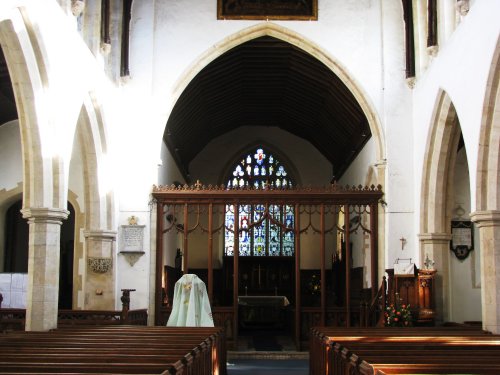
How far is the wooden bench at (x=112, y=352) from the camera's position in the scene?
4.50 meters

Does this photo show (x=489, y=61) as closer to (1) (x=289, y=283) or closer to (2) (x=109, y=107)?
(2) (x=109, y=107)

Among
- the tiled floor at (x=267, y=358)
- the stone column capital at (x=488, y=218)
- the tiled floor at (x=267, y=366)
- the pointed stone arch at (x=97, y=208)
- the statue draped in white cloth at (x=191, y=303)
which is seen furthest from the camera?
the pointed stone arch at (x=97, y=208)

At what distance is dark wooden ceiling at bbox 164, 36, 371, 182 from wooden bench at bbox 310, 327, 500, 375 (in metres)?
7.38

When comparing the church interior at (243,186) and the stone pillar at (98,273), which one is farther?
the stone pillar at (98,273)

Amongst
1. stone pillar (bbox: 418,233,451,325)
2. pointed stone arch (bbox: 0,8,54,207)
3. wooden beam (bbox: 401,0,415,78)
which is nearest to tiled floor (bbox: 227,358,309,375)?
stone pillar (bbox: 418,233,451,325)

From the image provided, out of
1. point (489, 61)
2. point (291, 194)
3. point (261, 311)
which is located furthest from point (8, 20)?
point (261, 311)

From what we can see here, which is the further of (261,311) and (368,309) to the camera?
(261,311)

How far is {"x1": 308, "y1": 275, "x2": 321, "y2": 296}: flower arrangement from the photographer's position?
61.1 feet

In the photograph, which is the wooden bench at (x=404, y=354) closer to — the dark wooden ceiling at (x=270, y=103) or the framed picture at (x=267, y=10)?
the framed picture at (x=267, y=10)

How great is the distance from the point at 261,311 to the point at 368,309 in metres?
5.49

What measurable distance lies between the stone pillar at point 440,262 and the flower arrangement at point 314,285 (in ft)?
20.7

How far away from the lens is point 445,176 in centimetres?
1199

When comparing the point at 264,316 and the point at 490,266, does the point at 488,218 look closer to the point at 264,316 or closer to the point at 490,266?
the point at 490,266

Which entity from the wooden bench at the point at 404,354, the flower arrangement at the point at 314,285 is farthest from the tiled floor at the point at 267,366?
the flower arrangement at the point at 314,285
